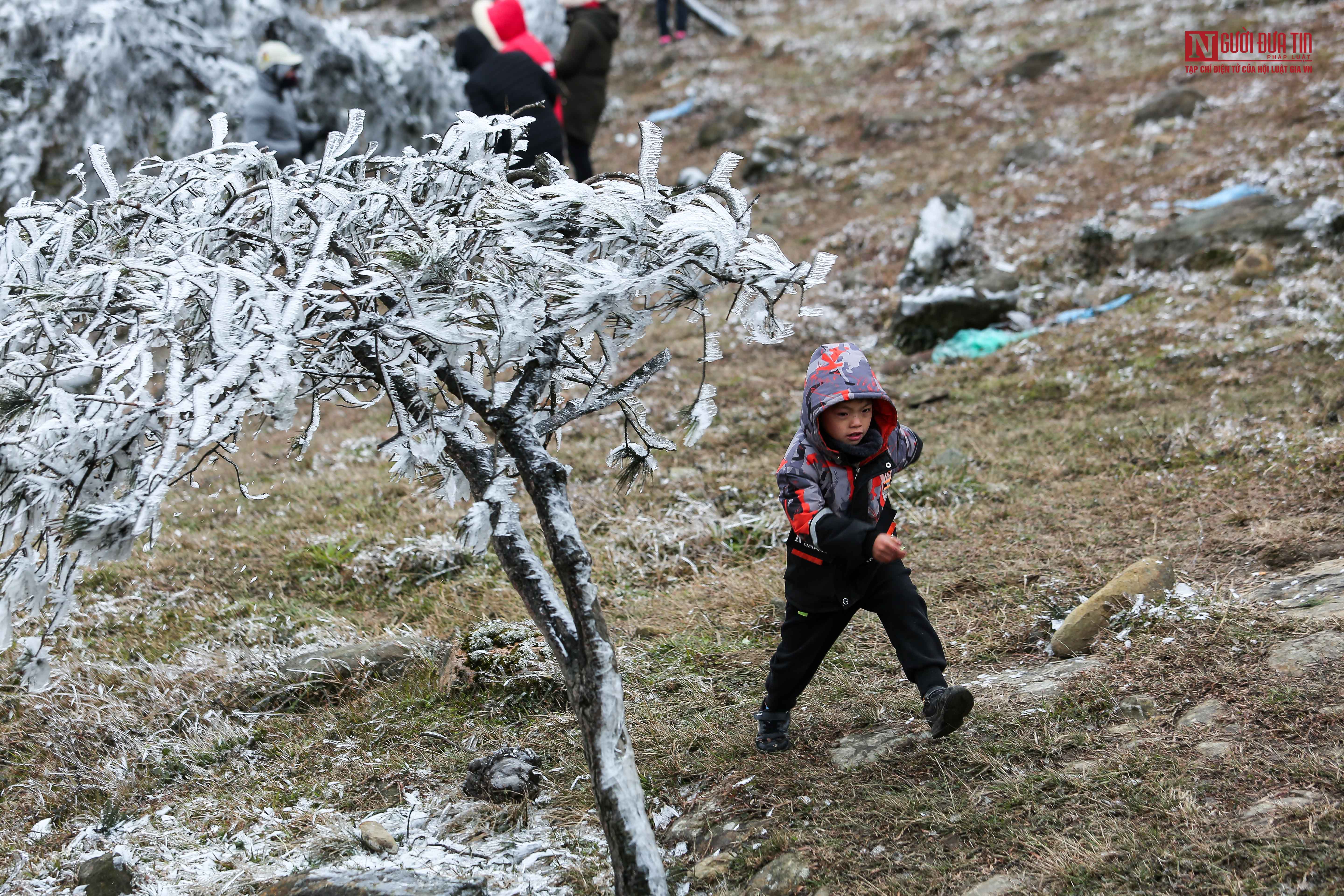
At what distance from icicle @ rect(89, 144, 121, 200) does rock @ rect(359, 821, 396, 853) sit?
2.38 m

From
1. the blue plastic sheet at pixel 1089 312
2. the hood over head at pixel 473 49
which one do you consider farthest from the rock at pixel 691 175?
the blue plastic sheet at pixel 1089 312

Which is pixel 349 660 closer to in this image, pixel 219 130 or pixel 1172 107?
pixel 219 130

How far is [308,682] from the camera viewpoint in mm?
4859

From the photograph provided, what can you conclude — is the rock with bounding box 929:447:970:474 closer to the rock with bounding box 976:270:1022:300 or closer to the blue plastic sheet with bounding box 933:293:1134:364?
the blue plastic sheet with bounding box 933:293:1134:364

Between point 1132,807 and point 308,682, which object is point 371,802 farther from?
point 1132,807

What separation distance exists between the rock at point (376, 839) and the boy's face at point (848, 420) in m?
2.21

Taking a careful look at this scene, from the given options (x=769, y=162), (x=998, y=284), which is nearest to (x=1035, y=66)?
(x=769, y=162)

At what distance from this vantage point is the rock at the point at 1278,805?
2854 millimetres

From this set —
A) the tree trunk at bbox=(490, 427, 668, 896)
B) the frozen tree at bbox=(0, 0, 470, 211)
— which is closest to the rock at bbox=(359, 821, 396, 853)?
the tree trunk at bbox=(490, 427, 668, 896)

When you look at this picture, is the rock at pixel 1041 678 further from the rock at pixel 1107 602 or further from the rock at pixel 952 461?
the rock at pixel 952 461

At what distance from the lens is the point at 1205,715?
11.4ft

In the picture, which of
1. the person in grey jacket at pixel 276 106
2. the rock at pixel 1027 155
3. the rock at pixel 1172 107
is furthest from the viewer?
the rock at pixel 1027 155

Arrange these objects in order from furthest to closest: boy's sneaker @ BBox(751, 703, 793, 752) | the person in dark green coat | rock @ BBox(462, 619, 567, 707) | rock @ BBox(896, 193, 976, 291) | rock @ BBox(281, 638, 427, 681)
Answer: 1. the person in dark green coat
2. rock @ BBox(896, 193, 976, 291)
3. rock @ BBox(281, 638, 427, 681)
4. rock @ BBox(462, 619, 567, 707)
5. boy's sneaker @ BBox(751, 703, 793, 752)

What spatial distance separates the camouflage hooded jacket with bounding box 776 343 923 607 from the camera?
3436 millimetres
